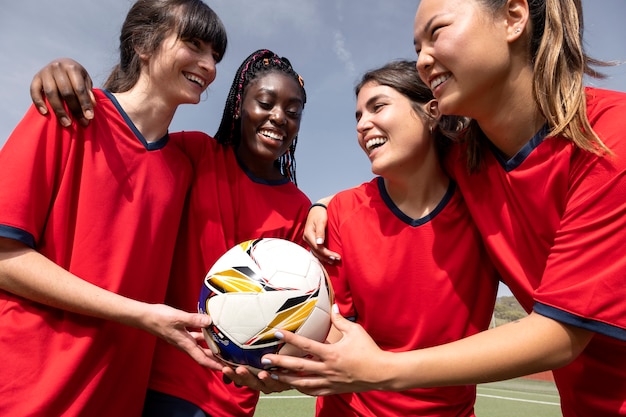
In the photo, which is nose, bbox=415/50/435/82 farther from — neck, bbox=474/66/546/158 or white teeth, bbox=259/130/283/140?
white teeth, bbox=259/130/283/140

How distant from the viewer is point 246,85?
3609 mm

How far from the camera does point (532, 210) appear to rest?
2.31 m

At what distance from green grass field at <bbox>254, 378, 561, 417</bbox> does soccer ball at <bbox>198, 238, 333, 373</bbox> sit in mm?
5760

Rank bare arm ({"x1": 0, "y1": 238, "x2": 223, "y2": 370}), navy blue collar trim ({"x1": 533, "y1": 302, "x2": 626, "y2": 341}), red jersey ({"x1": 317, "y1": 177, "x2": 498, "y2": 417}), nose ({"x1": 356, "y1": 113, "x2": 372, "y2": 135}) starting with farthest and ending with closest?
1. nose ({"x1": 356, "y1": 113, "x2": 372, "y2": 135})
2. red jersey ({"x1": 317, "y1": 177, "x2": 498, "y2": 417})
3. bare arm ({"x1": 0, "y1": 238, "x2": 223, "y2": 370})
4. navy blue collar trim ({"x1": 533, "y1": 302, "x2": 626, "y2": 341})

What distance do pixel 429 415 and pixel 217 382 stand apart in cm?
118

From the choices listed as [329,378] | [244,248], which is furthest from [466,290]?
[244,248]

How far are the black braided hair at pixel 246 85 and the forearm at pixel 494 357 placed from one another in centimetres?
210

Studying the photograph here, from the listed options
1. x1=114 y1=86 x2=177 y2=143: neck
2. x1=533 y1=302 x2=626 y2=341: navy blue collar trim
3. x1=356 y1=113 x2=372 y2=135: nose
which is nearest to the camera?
x1=533 y1=302 x2=626 y2=341: navy blue collar trim

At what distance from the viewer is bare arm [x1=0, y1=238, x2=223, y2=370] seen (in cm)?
210

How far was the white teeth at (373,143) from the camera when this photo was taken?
2949mm

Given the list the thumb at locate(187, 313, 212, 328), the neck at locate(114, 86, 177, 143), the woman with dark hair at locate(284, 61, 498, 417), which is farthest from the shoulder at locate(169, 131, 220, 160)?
the thumb at locate(187, 313, 212, 328)

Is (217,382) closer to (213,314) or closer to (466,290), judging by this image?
(213,314)

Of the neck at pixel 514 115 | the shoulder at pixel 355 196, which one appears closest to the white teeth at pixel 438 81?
the neck at pixel 514 115

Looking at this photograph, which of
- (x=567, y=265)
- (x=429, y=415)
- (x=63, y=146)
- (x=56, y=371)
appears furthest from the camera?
(x=429, y=415)
